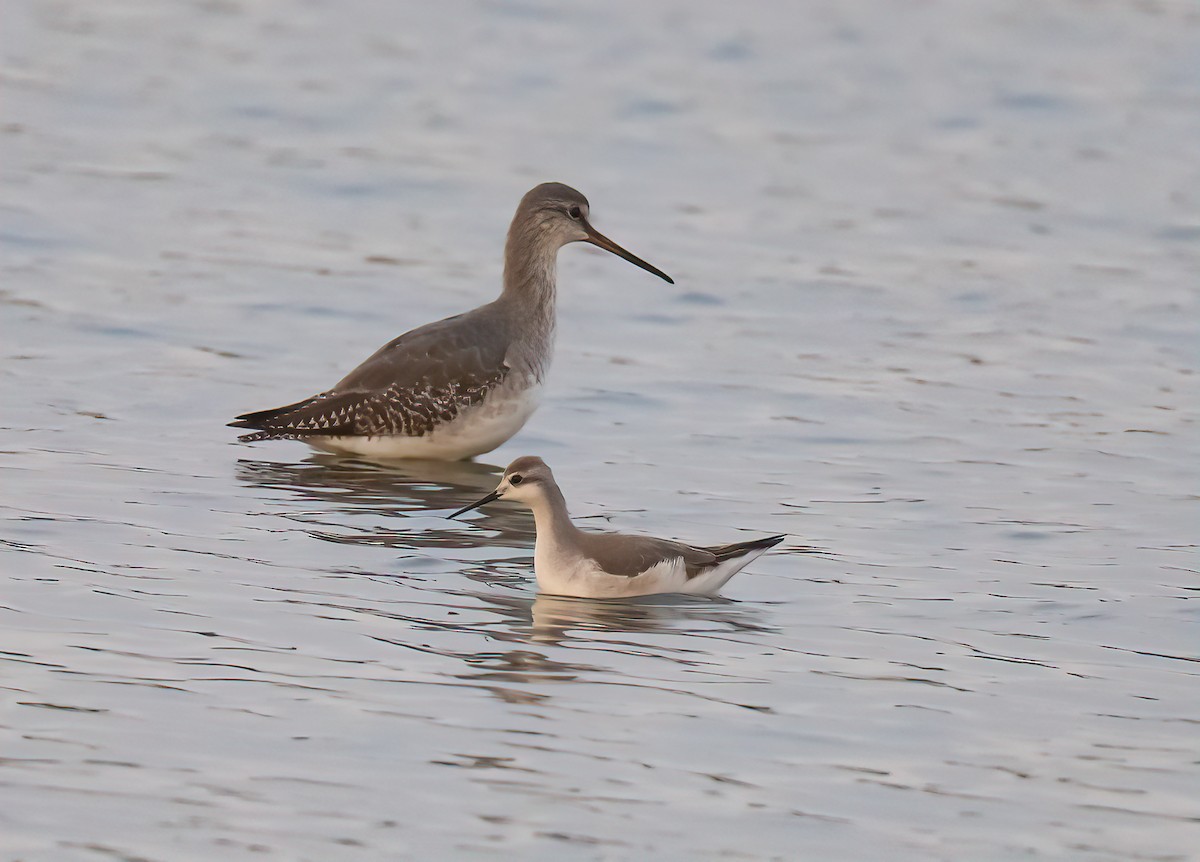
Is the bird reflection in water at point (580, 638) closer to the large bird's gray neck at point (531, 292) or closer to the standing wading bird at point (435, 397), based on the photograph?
the standing wading bird at point (435, 397)

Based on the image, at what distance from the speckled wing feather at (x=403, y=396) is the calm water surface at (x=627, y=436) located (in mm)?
286

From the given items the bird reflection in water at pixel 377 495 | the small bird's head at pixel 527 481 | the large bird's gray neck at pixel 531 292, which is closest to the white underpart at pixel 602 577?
the small bird's head at pixel 527 481

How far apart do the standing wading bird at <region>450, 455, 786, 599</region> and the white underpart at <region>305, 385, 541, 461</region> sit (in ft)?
7.99

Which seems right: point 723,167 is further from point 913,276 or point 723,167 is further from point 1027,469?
point 1027,469

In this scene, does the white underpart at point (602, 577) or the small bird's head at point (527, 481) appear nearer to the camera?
the white underpart at point (602, 577)

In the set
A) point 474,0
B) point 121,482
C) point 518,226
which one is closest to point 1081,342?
point 518,226

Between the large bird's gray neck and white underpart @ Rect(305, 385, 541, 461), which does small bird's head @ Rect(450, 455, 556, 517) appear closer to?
white underpart @ Rect(305, 385, 541, 461)

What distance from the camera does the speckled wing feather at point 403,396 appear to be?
1183cm

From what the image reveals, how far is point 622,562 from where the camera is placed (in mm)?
9281

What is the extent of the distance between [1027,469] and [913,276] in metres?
4.80

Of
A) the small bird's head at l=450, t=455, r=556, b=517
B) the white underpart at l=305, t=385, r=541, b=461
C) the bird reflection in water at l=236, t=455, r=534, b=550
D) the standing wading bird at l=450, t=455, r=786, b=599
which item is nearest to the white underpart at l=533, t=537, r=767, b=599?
the standing wading bird at l=450, t=455, r=786, b=599

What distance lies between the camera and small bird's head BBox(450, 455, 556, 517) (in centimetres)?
962

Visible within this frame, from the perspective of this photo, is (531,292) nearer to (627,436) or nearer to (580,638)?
(627,436)

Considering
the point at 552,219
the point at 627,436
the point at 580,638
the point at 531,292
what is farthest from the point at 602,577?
the point at 552,219
